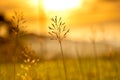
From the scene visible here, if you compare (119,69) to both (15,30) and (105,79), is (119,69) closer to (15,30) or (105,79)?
(105,79)

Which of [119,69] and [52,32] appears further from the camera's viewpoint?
[119,69]

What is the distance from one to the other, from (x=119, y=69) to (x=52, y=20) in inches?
113

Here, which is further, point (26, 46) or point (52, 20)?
point (26, 46)

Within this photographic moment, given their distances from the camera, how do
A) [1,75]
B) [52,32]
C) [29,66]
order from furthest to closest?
[1,75], [29,66], [52,32]

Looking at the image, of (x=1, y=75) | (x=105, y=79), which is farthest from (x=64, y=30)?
(x=105, y=79)

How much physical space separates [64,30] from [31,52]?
12.4 inches

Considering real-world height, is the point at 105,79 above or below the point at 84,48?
below

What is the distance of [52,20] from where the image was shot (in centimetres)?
315

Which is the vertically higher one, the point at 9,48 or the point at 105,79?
the point at 9,48

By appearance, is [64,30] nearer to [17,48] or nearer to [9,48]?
[17,48]

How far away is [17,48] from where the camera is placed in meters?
3.34

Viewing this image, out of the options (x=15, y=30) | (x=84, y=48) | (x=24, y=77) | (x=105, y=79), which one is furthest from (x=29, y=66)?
(x=84, y=48)

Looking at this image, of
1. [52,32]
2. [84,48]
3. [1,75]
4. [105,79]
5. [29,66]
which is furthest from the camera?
[84,48]

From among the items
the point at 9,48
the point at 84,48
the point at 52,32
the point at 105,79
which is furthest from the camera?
the point at 84,48
